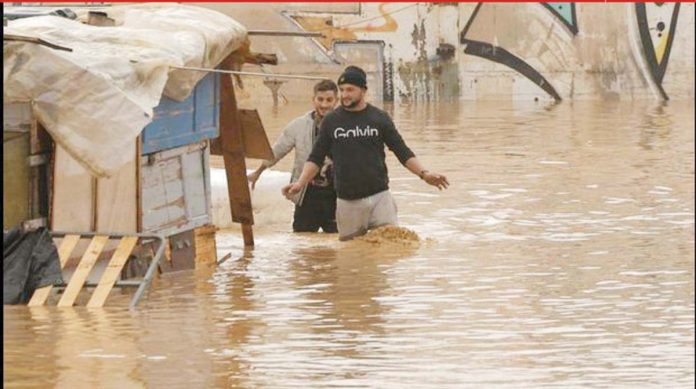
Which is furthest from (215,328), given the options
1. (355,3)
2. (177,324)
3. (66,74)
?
(355,3)

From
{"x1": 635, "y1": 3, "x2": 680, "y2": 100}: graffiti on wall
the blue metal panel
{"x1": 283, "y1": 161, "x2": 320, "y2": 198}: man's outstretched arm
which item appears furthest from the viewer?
{"x1": 635, "y1": 3, "x2": 680, "y2": 100}: graffiti on wall

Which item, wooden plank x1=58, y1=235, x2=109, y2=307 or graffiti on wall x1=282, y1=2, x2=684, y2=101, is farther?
graffiti on wall x1=282, y1=2, x2=684, y2=101

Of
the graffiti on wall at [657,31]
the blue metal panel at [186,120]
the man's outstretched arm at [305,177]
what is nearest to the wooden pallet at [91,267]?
the blue metal panel at [186,120]

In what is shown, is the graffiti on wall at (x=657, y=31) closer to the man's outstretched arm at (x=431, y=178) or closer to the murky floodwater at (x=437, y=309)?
the murky floodwater at (x=437, y=309)

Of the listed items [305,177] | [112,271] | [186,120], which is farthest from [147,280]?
[305,177]

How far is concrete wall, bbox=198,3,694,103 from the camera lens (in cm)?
3922

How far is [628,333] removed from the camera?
38.0ft

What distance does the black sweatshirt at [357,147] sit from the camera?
50.8 feet

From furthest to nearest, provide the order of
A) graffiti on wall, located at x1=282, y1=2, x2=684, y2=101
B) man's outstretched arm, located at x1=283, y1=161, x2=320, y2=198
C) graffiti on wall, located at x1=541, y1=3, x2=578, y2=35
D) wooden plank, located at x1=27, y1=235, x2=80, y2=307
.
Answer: graffiti on wall, located at x1=541, y1=3, x2=578, y2=35 < graffiti on wall, located at x1=282, y1=2, x2=684, y2=101 < man's outstretched arm, located at x1=283, y1=161, x2=320, y2=198 < wooden plank, located at x1=27, y1=235, x2=80, y2=307

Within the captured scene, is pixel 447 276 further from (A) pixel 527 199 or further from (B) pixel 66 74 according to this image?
(A) pixel 527 199

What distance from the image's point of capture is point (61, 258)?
514 inches

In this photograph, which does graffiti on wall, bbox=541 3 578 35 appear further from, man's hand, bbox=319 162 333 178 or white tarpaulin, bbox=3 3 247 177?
white tarpaulin, bbox=3 3 247 177

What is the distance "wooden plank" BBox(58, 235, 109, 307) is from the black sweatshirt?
2.63m

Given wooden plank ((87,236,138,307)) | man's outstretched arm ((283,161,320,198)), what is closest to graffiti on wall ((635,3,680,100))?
man's outstretched arm ((283,161,320,198))
